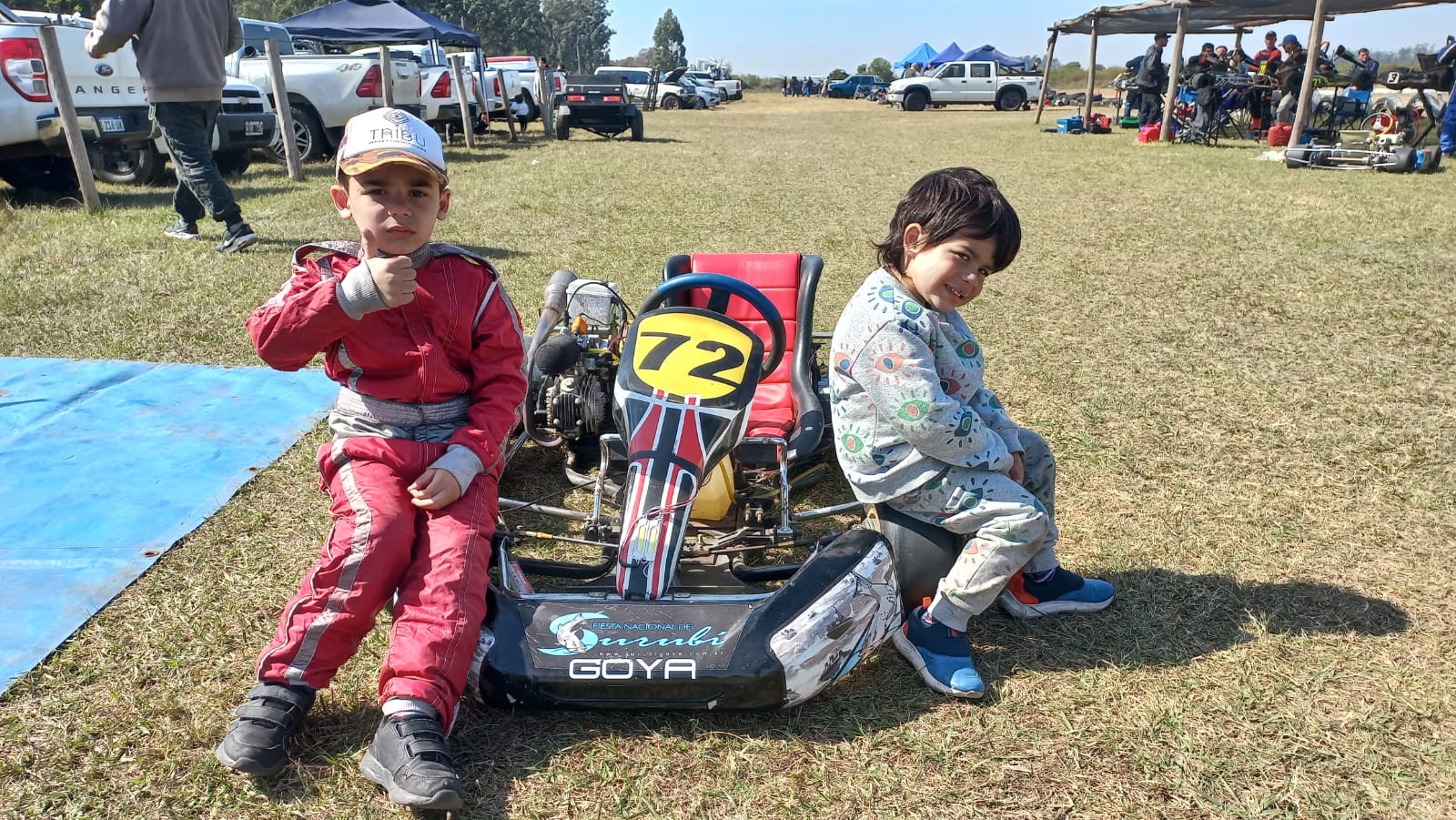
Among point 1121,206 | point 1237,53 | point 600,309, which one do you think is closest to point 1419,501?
point 600,309

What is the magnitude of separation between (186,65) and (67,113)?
2173 mm

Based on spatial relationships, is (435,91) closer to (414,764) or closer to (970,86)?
(414,764)

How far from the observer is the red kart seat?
3.76 metres

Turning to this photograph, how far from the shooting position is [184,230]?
745 cm

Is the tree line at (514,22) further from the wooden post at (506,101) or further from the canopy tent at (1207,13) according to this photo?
the canopy tent at (1207,13)

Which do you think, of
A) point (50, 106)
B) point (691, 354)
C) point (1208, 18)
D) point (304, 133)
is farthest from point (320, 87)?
point (1208, 18)

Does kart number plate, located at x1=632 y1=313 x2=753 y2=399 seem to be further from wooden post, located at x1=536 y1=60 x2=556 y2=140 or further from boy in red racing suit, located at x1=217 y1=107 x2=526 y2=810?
wooden post, located at x1=536 y1=60 x2=556 y2=140

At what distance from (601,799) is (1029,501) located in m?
1.41

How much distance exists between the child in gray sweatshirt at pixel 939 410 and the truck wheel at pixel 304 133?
1094cm

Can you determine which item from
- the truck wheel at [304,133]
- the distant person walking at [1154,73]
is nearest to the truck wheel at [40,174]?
the truck wheel at [304,133]

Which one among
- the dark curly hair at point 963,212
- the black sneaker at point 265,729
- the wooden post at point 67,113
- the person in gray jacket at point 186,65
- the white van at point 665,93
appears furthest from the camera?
the white van at point 665,93

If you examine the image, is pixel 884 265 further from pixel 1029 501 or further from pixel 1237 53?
pixel 1237 53

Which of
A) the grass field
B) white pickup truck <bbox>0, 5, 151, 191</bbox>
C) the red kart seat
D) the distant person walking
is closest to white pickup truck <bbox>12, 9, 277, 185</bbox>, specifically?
white pickup truck <bbox>0, 5, 151, 191</bbox>

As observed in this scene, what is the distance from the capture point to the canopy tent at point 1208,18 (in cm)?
1389
